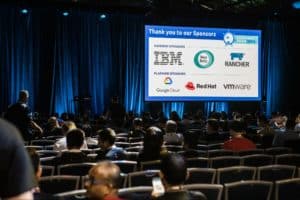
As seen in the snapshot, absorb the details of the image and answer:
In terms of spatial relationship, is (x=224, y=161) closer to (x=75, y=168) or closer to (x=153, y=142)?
(x=153, y=142)

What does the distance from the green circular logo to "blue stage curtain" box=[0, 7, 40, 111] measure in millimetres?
5401

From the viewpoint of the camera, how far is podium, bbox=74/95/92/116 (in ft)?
56.9

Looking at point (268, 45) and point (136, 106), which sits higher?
point (268, 45)

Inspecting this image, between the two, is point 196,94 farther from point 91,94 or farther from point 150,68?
point 91,94

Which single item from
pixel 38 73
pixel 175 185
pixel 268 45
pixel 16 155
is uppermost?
pixel 268 45

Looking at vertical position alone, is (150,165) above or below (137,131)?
below

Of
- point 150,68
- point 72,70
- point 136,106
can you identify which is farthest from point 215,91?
point 72,70

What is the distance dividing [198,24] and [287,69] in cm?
496

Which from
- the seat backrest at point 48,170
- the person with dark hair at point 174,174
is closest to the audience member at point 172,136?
the seat backrest at point 48,170

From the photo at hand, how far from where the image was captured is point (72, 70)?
18062mm

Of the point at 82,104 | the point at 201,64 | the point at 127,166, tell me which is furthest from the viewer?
the point at 82,104

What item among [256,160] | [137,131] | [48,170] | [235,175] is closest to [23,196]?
[48,170]

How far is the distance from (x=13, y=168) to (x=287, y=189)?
347cm

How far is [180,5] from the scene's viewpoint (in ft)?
65.5
